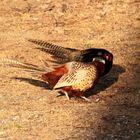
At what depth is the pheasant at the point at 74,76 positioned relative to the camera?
5.89 m

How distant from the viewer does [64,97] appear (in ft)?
20.0

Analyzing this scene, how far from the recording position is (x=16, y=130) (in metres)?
5.35

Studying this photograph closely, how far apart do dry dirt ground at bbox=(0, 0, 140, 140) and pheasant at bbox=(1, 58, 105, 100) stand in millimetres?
131

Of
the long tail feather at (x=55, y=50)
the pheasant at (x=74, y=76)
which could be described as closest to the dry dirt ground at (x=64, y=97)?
the pheasant at (x=74, y=76)

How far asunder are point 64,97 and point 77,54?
62 cm

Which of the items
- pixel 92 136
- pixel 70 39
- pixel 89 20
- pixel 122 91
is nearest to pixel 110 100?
pixel 122 91

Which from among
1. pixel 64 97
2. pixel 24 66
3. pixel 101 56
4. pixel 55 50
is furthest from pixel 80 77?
pixel 55 50

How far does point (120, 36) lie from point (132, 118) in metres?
2.63

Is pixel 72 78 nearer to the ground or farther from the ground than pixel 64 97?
farther from the ground

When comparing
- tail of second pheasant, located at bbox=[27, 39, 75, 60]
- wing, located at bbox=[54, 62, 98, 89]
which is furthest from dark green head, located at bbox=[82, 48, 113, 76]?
tail of second pheasant, located at bbox=[27, 39, 75, 60]

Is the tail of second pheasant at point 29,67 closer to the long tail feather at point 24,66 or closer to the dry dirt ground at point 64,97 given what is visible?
the long tail feather at point 24,66

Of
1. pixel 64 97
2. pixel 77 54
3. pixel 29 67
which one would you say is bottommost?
pixel 64 97

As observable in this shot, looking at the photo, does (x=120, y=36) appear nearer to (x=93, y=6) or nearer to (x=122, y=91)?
(x=93, y=6)

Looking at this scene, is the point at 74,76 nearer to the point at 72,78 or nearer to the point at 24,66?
the point at 72,78
